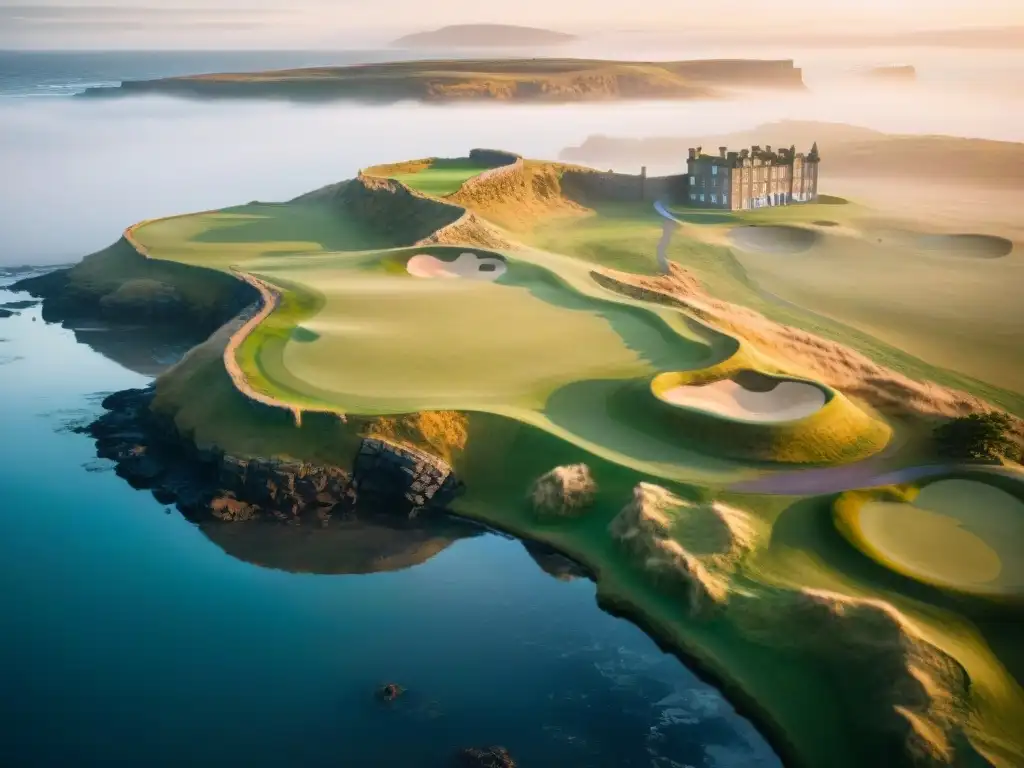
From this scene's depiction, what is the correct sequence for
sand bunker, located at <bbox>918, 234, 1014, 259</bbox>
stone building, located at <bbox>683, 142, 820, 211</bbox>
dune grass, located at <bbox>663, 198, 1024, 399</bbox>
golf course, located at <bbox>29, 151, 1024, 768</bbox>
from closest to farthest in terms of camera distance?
golf course, located at <bbox>29, 151, 1024, 768</bbox>, dune grass, located at <bbox>663, 198, 1024, 399</bbox>, sand bunker, located at <bbox>918, 234, 1014, 259</bbox>, stone building, located at <bbox>683, 142, 820, 211</bbox>

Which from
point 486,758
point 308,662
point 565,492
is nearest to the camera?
point 486,758

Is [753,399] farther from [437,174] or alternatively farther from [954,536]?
[437,174]

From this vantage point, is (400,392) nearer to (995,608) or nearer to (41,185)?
(995,608)

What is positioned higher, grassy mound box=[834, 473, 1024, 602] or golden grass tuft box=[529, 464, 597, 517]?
grassy mound box=[834, 473, 1024, 602]

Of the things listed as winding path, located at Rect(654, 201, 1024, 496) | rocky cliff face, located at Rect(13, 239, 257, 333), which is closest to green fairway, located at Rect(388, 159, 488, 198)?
rocky cliff face, located at Rect(13, 239, 257, 333)

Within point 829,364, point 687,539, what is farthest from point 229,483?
point 829,364

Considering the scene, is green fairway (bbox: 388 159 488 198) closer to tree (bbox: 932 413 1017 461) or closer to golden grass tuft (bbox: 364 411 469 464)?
golden grass tuft (bbox: 364 411 469 464)
